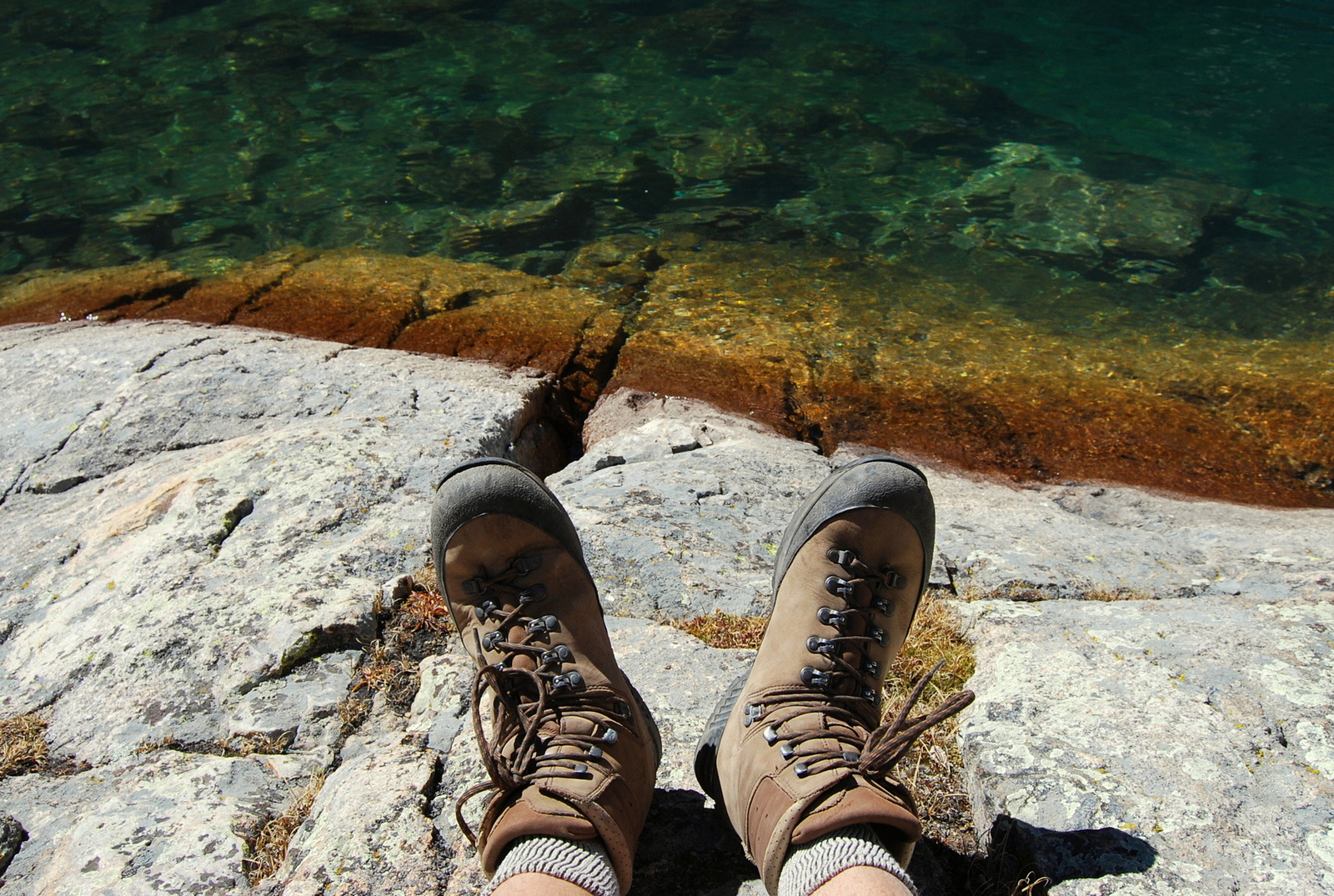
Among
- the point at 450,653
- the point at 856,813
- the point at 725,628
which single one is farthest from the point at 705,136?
the point at 856,813

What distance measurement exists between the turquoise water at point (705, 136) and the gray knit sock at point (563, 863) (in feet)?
15.8

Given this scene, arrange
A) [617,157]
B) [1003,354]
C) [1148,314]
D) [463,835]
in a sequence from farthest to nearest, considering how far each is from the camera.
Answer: [617,157] < [1148,314] < [1003,354] < [463,835]

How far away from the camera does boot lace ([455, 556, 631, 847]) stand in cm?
162

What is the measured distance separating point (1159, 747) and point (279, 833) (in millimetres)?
1844

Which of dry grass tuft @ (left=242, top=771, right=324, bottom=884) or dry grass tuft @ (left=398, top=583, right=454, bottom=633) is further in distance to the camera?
dry grass tuft @ (left=398, top=583, right=454, bottom=633)

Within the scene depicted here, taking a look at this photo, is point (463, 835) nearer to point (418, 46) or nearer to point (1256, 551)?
point (1256, 551)

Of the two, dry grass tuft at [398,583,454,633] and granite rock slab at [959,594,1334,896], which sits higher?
granite rock slab at [959,594,1334,896]

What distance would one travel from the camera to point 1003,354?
4.97 m

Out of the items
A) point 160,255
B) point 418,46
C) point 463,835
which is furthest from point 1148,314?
point 418,46

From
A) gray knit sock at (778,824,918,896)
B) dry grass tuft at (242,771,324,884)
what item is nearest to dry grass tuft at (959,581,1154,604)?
gray knit sock at (778,824,918,896)

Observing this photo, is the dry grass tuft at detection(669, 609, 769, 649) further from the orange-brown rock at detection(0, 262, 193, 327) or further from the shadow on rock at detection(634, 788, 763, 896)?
the orange-brown rock at detection(0, 262, 193, 327)

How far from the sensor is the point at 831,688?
1.84 meters

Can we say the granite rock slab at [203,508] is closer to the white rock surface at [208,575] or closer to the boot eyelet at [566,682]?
the white rock surface at [208,575]

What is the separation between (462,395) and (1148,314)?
4.46m
